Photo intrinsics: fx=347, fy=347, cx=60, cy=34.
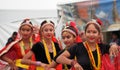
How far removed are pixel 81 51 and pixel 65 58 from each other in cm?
18

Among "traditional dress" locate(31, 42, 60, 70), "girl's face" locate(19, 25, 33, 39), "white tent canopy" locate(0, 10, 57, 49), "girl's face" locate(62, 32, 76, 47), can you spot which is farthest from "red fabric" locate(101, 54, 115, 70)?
"white tent canopy" locate(0, 10, 57, 49)

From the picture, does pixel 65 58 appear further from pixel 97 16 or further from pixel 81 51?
pixel 97 16

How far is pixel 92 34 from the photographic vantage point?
144 inches

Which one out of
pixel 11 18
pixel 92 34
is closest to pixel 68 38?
pixel 92 34

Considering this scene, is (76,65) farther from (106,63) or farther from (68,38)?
(68,38)

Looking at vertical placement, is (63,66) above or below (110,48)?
below

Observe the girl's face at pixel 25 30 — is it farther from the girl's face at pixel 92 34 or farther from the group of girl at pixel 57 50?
the girl's face at pixel 92 34

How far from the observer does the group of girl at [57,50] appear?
3.63m

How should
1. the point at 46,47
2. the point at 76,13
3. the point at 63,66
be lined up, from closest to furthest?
1. the point at 63,66
2. the point at 46,47
3. the point at 76,13

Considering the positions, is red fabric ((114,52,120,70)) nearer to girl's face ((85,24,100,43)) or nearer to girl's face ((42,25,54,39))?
girl's face ((85,24,100,43))

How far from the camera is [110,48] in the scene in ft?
11.8

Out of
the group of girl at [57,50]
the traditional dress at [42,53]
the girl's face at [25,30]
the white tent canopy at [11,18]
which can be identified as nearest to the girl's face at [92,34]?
the group of girl at [57,50]

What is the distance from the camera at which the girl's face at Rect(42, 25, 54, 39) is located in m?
4.58

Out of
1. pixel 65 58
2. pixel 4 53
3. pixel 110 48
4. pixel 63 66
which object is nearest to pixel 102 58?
pixel 110 48
